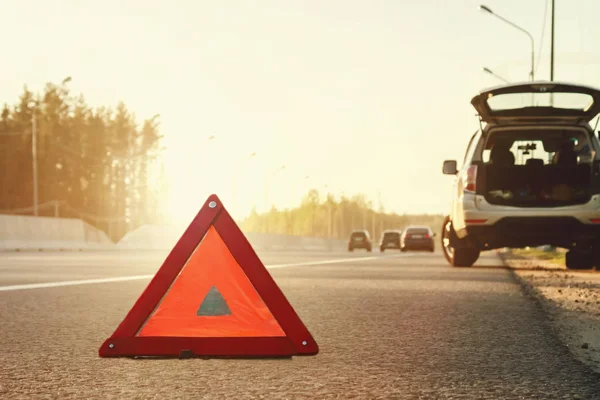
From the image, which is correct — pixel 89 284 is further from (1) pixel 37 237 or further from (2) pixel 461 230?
(1) pixel 37 237

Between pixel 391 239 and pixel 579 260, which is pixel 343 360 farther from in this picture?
pixel 391 239

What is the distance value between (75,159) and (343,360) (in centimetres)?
9634

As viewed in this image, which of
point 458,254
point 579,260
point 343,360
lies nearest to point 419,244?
point 458,254

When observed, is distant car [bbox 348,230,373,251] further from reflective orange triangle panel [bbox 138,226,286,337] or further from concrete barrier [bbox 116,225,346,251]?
reflective orange triangle panel [bbox 138,226,286,337]

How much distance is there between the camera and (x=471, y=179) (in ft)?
42.3

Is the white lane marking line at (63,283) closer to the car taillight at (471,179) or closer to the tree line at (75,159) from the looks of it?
the car taillight at (471,179)

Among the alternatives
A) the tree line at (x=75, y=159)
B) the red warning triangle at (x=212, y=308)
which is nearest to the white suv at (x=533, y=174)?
the red warning triangle at (x=212, y=308)

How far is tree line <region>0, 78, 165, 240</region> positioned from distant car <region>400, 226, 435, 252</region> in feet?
153

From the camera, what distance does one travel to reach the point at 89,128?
104812mm

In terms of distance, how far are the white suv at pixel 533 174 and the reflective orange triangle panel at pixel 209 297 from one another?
25.9ft

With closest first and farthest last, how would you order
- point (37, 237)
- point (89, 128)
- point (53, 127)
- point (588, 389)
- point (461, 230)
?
point (588, 389) → point (461, 230) → point (37, 237) → point (53, 127) → point (89, 128)

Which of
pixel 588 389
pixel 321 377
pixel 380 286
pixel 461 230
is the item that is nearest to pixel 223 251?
pixel 321 377

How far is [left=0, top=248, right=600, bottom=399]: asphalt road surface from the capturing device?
401cm

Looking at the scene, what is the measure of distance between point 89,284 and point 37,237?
25.8m
